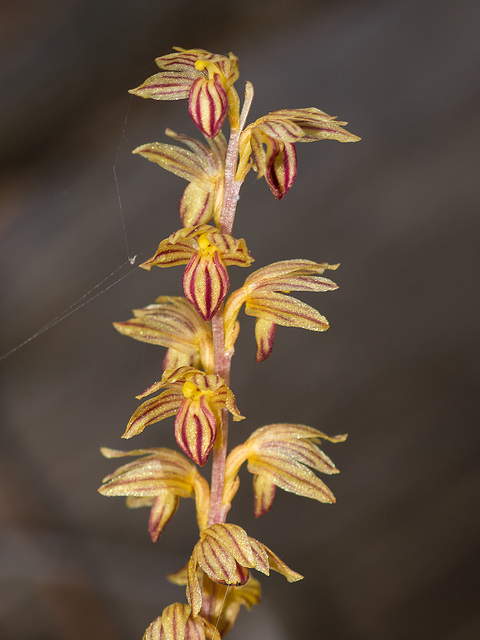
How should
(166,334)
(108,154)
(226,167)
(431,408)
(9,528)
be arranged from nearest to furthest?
(226,167) < (166,334) < (108,154) < (9,528) < (431,408)

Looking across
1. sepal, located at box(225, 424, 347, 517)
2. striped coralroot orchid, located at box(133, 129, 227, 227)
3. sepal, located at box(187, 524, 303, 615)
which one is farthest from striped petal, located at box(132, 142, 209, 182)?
sepal, located at box(187, 524, 303, 615)

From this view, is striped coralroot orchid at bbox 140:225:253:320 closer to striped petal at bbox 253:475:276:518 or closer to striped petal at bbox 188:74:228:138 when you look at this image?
striped petal at bbox 188:74:228:138

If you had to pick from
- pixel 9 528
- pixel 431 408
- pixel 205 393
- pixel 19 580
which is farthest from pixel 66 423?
pixel 205 393

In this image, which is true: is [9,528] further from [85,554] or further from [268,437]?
[268,437]

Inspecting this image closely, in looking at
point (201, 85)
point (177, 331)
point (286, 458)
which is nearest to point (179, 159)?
point (201, 85)

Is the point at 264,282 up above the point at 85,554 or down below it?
below

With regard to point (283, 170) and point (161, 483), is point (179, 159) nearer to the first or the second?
point (283, 170)
